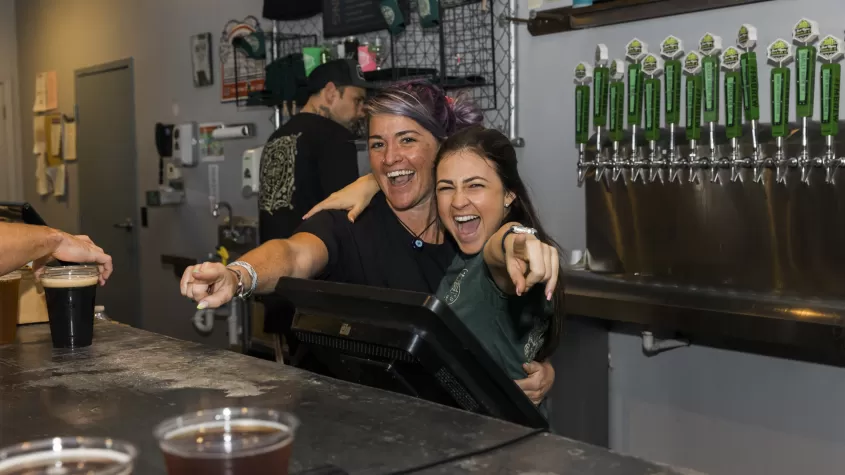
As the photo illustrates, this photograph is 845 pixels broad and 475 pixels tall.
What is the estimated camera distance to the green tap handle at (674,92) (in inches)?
123

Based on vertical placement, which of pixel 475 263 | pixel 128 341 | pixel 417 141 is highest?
pixel 417 141

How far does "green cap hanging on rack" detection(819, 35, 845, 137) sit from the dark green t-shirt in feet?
4.50

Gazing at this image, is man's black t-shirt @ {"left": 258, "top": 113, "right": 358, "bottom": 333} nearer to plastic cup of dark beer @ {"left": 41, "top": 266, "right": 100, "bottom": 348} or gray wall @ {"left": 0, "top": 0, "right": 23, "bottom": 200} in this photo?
plastic cup of dark beer @ {"left": 41, "top": 266, "right": 100, "bottom": 348}

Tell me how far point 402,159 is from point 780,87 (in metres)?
1.36

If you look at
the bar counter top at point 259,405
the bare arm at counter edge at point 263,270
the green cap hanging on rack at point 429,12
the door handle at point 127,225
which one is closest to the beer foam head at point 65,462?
the bar counter top at point 259,405

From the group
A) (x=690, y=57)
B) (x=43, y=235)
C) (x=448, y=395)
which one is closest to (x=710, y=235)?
(x=690, y=57)

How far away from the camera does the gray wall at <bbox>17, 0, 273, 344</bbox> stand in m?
5.59

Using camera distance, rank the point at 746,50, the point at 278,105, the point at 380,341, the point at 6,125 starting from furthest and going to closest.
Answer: the point at 6,125
the point at 278,105
the point at 746,50
the point at 380,341

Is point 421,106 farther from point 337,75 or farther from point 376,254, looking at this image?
point 337,75

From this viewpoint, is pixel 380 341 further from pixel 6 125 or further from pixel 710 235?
pixel 6 125

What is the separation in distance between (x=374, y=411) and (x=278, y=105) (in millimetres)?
3753

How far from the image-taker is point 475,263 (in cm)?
192

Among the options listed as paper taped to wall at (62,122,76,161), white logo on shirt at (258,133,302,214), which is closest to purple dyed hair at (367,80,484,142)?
Answer: white logo on shirt at (258,133,302,214)

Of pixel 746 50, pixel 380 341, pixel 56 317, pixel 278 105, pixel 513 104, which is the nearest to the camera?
pixel 380 341
